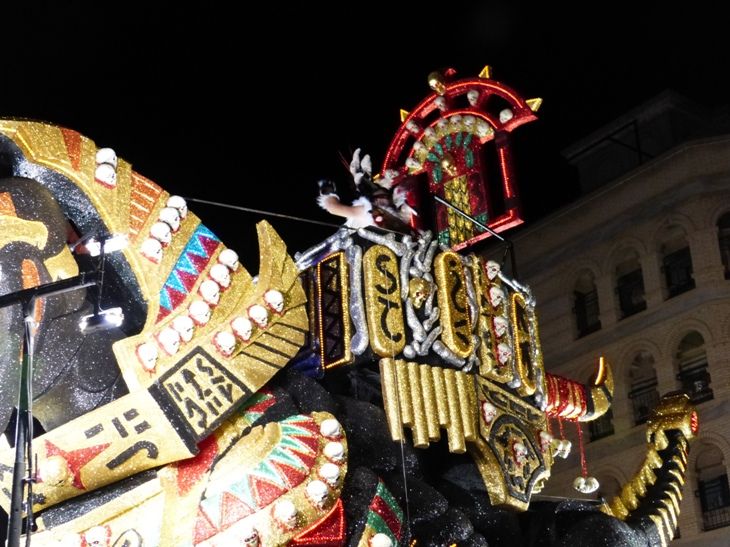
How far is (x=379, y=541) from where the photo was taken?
976 centimetres

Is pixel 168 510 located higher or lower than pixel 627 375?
lower

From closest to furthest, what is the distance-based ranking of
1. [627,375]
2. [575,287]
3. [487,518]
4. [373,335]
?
[373,335], [487,518], [627,375], [575,287]

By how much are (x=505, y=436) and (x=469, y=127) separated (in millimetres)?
3390

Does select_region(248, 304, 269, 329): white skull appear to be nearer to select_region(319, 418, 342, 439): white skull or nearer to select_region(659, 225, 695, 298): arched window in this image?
select_region(319, 418, 342, 439): white skull

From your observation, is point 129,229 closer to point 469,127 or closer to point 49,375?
point 49,375

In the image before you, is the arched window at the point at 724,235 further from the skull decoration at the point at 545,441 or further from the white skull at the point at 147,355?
the white skull at the point at 147,355

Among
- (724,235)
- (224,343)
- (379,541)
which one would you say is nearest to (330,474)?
(379,541)

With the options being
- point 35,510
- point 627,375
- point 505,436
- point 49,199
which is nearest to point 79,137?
point 49,199

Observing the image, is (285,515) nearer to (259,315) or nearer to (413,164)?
(259,315)

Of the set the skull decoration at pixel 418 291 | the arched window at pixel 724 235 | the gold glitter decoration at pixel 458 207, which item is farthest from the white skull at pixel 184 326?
the arched window at pixel 724 235

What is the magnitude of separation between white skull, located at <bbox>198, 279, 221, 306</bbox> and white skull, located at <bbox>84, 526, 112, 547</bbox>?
5.67 ft

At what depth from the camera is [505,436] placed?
1144cm

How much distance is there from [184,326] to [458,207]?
4543mm

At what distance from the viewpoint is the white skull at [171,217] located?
979cm
